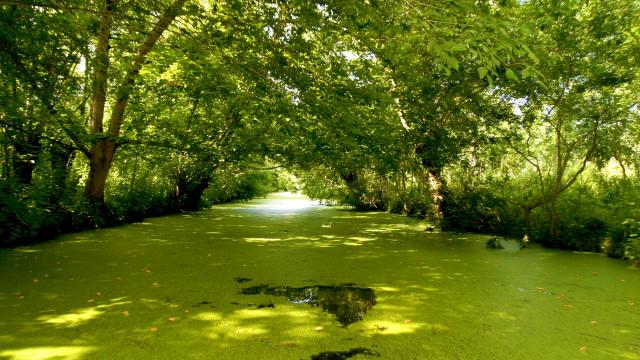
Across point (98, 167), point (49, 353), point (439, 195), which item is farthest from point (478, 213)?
point (98, 167)

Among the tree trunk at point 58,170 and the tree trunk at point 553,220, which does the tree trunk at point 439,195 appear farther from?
the tree trunk at point 58,170

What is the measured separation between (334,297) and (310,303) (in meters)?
0.29

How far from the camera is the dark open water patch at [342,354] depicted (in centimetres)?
232

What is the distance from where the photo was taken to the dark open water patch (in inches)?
91.2

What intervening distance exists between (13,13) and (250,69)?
2.87 m

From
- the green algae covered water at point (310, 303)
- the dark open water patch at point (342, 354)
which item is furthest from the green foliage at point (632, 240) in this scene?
the dark open water patch at point (342, 354)

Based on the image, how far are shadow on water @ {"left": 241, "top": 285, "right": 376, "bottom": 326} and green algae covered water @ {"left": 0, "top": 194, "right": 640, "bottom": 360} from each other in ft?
0.06

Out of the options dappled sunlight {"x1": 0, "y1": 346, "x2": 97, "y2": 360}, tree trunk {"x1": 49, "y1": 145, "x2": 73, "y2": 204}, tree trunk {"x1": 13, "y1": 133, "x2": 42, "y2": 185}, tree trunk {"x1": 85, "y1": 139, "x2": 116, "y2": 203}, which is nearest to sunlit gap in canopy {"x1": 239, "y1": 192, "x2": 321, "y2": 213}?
tree trunk {"x1": 85, "y1": 139, "x2": 116, "y2": 203}

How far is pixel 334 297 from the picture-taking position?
3553mm

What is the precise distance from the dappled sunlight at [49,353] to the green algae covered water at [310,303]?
0.03ft

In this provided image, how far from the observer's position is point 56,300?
327 centimetres

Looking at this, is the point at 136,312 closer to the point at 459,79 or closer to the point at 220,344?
the point at 220,344

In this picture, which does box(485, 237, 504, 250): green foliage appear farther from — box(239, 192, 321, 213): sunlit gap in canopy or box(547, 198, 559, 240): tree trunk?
box(239, 192, 321, 213): sunlit gap in canopy

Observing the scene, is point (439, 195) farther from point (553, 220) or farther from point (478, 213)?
point (553, 220)
